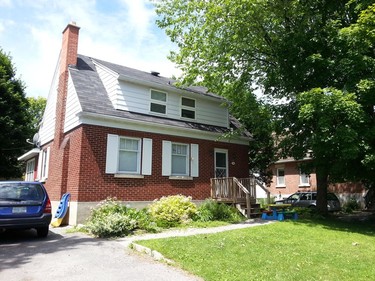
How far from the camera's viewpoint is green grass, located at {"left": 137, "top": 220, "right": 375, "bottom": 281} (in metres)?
5.82

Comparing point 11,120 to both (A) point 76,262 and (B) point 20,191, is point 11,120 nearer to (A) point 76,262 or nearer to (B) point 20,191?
(B) point 20,191

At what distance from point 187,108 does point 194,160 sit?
9.36ft

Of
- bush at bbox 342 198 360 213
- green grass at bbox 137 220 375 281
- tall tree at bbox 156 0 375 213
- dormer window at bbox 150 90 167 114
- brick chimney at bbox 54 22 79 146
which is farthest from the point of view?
bush at bbox 342 198 360 213

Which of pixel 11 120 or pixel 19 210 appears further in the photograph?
pixel 11 120

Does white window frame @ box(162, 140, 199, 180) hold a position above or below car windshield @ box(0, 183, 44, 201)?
above

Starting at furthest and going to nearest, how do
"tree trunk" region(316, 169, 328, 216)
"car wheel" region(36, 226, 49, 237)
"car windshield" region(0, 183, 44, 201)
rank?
"tree trunk" region(316, 169, 328, 216) → "car wheel" region(36, 226, 49, 237) → "car windshield" region(0, 183, 44, 201)

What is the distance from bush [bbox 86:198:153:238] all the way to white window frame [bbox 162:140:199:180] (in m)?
3.26

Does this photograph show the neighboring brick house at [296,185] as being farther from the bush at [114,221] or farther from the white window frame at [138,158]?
the bush at [114,221]

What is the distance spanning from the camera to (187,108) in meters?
16.7

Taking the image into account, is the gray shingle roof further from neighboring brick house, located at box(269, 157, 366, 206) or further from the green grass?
neighboring brick house, located at box(269, 157, 366, 206)

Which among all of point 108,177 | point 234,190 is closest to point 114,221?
point 108,177

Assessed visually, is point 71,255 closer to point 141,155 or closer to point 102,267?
point 102,267

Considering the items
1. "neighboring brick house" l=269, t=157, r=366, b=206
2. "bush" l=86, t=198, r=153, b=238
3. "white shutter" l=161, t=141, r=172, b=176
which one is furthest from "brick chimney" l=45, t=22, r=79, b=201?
"neighboring brick house" l=269, t=157, r=366, b=206

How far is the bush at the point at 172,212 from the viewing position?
38.5 ft
